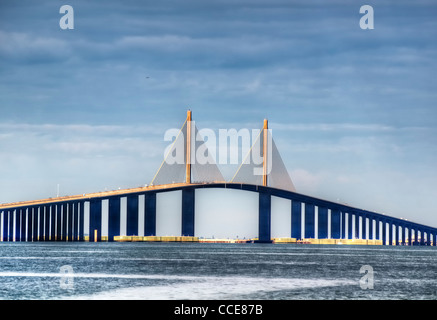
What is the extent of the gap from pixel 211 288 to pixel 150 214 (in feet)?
378

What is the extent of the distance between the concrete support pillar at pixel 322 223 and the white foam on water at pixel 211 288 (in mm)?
128309

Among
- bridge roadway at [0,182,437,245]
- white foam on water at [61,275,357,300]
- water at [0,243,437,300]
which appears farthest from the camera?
bridge roadway at [0,182,437,245]

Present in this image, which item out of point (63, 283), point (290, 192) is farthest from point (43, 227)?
point (63, 283)

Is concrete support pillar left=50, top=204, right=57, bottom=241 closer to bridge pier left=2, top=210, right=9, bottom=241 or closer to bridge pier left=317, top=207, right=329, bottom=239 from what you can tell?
bridge pier left=2, top=210, right=9, bottom=241

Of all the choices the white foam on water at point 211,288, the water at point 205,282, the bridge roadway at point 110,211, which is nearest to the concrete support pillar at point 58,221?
the bridge roadway at point 110,211

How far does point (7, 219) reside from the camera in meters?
174

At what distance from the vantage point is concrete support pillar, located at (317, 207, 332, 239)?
19088 centimetres

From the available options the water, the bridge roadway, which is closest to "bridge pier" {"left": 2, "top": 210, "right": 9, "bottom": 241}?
the bridge roadway

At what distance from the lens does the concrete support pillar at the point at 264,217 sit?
17825 cm

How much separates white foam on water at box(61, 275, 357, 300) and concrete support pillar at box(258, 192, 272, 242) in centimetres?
11399

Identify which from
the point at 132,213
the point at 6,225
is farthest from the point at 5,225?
the point at 132,213

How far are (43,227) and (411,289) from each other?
398 feet
